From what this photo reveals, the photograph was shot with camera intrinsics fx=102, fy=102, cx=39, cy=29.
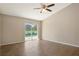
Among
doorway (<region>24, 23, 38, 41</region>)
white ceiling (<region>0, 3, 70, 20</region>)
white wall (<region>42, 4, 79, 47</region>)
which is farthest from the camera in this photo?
white wall (<region>42, 4, 79, 47</region>)

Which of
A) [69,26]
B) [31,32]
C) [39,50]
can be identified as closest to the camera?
[31,32]

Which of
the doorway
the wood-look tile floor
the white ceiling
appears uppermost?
the white ceiling

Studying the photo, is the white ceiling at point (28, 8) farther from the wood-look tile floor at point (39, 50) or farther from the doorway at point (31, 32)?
the wood-look tile floor at point (39, 50)

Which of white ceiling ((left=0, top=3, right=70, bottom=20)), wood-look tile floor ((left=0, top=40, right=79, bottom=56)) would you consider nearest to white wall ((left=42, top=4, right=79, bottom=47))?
wood-look tile floor ((left=0, top=40, right=79, bottom=56))

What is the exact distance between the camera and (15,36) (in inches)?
171

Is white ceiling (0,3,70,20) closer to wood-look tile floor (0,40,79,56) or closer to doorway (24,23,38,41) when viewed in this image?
doorway (24,23,38,41)

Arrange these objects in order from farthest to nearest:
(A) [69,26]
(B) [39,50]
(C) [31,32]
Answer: (A) [69,26] < (B) [39,50] < (C) [31,32]

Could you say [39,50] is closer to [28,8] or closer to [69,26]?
[28,8]

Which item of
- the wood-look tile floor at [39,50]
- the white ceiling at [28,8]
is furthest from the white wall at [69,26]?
the white ceiling at [28,8]

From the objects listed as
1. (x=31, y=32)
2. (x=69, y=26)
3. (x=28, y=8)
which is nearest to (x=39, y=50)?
(x=31, y=32)

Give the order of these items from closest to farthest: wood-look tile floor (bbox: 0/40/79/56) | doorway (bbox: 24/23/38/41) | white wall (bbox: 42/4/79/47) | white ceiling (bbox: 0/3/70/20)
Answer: white ceiling (bbox: 0/3/70/20) < doorway (bbox: 24/23/38/41) < wood-look tile floor (bbox: 0/40/79/56) < white wall (bbox: 42/4/79/47)

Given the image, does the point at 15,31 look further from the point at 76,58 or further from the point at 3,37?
the point at 76,58

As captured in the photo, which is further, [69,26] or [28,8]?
[69,26]

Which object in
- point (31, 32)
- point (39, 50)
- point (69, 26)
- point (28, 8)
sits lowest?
point (39, 50)
